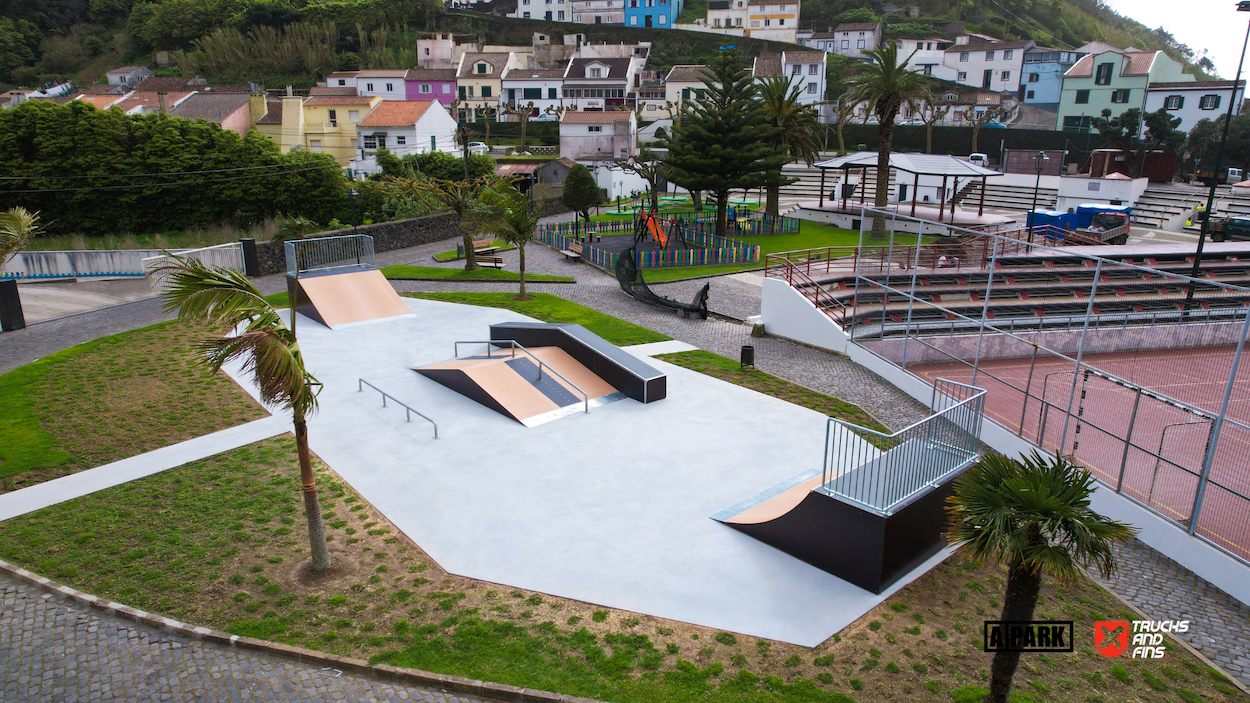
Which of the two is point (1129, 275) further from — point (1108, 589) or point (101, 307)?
point (101, 307)

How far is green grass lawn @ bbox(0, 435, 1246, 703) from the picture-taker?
295 inches

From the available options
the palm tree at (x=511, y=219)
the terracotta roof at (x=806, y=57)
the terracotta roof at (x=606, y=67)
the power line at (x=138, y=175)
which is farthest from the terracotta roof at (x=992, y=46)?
the power line at (x=138, y=175)

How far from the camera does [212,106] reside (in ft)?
192

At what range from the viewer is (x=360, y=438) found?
13.6m

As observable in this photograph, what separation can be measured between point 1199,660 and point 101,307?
29.0m

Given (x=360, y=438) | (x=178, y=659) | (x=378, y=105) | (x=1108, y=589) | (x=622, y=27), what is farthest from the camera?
(x=622, y=27)

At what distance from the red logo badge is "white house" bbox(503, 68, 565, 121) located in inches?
3201

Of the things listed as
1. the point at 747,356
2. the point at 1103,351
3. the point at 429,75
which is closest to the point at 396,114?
the point at 429,75

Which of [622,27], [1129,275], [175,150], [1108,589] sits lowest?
[1108,589]

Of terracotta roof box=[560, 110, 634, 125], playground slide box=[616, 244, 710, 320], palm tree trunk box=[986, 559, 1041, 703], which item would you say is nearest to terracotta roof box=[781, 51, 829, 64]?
terracotta roof box=[560, 110, 634, 125]

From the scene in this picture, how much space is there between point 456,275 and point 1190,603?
2495cm

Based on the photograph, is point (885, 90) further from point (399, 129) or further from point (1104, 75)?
point (1104, 75)

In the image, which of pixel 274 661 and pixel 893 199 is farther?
pixel 893 199

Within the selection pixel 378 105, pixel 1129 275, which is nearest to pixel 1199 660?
pixel 1129 275
